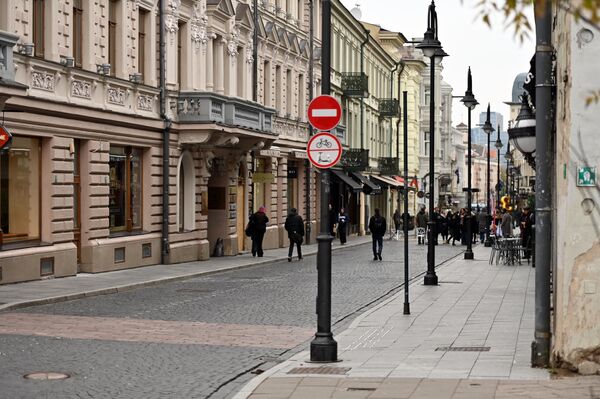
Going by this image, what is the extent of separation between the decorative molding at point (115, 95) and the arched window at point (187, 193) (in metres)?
5.22

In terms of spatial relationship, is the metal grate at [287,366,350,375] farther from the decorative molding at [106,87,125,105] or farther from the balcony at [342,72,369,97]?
the balcony at [342,72,369,97]

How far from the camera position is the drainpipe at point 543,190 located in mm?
11492

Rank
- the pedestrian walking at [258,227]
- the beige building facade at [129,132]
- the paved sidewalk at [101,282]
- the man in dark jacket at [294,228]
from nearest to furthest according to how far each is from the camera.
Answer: the paved sidewalk at [101,282]
the beige building facade at [129,132]
the man in dark jacket at [294,228]
the pedestrian walking at [258,227]

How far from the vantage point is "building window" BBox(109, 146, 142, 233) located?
96.3 feet

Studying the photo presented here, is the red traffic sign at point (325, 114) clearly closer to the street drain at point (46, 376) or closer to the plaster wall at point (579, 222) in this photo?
the plaster wall at point (579, 222)

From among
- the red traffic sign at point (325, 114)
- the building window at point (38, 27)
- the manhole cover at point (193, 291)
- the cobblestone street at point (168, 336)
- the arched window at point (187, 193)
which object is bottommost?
the manhole cover at point (193, 291)

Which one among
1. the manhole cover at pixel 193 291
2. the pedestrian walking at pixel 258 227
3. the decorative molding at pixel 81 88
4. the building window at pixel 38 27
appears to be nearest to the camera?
the manhole cover at pixel 193 291

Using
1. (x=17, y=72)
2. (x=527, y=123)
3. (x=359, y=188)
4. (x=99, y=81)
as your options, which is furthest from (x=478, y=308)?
(x=359, y=188)

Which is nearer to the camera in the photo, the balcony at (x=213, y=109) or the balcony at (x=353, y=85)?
the balcony at (x=213, y=109)

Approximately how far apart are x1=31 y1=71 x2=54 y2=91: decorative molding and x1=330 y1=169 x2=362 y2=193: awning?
33770mm

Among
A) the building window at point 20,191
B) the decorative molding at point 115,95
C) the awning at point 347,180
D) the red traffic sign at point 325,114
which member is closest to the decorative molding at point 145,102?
the decorative molding at point 115,95

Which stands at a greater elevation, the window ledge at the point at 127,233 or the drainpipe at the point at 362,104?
the drainpipe at the point at 362,104

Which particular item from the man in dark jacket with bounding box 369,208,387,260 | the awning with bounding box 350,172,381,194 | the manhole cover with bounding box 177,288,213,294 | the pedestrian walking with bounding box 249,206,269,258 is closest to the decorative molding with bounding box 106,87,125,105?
A: the manhole cover with bounding box 177,288,213,294

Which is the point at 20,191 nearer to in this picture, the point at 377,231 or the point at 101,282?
the point at 101,282
